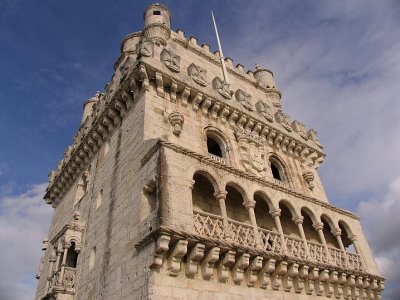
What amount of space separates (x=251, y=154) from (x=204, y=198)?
3.67m

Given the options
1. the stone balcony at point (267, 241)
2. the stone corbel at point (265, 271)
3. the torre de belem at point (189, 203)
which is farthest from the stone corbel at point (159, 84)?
the stone corbel at point (265, 271)

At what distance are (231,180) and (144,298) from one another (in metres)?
4.90

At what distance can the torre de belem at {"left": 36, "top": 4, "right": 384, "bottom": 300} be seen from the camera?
958cm

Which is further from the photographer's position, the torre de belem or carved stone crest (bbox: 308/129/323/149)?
carved stone crest (bbox: 308/129/323/149)

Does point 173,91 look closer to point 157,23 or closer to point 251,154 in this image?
point 251,154

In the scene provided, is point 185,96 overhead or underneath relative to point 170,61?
underneath

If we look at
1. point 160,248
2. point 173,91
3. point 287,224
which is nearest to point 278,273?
point 287,224

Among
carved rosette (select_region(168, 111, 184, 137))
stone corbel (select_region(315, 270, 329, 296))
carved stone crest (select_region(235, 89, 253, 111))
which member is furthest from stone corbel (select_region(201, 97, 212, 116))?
stone corbel (select_region(315, 270, 329, 296))

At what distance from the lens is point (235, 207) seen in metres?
13.7

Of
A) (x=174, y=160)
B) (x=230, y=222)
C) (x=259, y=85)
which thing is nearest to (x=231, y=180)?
(x=230, y=222)

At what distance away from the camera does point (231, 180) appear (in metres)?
11.8

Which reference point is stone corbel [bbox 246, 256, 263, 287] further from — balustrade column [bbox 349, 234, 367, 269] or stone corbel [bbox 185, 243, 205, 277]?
balustrade column [bbox 349, 234, 367, 269]

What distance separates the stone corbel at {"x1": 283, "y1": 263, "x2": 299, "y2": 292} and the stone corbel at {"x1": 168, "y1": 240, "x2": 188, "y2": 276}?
4.29 m

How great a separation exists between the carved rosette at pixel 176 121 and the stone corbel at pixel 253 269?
5.52 metres
